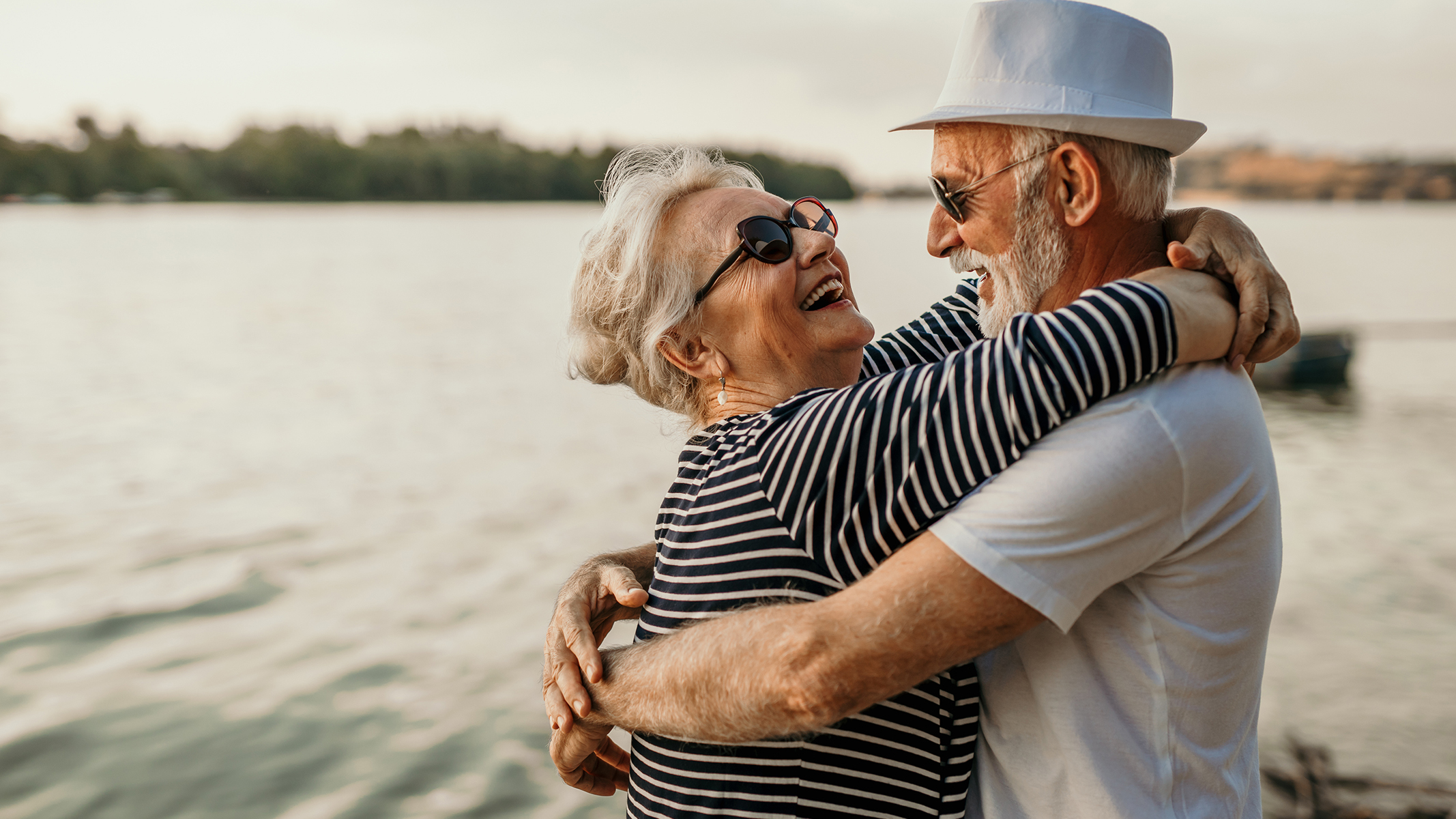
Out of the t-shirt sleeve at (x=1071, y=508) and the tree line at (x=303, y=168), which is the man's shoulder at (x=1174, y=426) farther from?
the tree line at (x=303, y=168)

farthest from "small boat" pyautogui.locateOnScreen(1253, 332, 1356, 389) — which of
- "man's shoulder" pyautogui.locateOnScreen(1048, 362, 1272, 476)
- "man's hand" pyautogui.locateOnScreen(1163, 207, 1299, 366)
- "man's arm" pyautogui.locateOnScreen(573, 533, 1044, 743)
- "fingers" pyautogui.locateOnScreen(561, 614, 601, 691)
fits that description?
"man's arm" pyautogui.locateOnScreen(573, 533, 1044, 743)

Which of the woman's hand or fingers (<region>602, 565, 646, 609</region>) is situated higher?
the woman's hand

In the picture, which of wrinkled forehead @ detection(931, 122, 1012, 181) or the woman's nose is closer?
wrinkled forehead @ detection(931, 122, 1012, 181)

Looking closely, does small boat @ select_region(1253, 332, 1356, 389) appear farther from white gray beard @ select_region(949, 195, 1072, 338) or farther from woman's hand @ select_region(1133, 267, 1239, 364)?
woman's hand @ select_region(1133, 267, 1239, 364)

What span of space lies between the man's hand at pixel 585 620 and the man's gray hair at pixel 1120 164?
3.82 ft

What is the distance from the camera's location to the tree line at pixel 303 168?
69.4 meters

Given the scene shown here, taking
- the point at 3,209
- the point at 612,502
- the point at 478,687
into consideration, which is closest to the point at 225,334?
the point at 612,502

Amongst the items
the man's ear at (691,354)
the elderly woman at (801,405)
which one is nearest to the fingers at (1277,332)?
the elderly woman at (801,405)

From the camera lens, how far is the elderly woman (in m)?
1.38

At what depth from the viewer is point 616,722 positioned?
1.78m

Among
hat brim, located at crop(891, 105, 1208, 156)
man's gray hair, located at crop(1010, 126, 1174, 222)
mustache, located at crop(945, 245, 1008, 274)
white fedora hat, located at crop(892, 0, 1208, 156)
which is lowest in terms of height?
mustache, located at crop(945, 245, 1008, 274)

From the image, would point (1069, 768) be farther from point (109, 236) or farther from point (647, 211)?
point (109, 236)

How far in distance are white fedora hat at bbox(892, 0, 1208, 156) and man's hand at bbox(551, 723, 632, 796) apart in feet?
4.79

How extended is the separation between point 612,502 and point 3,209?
75746 millimetres
